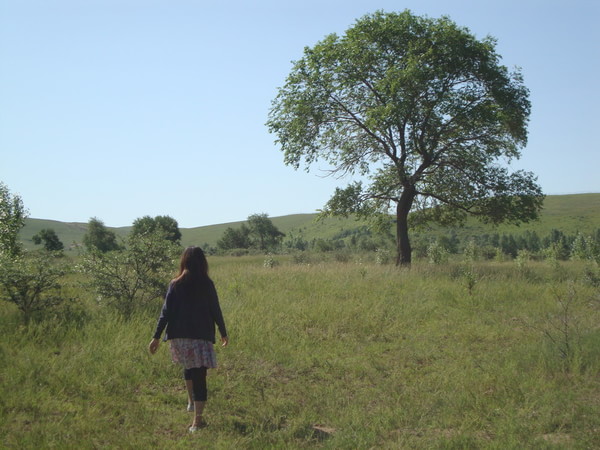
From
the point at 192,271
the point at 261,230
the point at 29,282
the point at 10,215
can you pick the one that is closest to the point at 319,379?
the point at 192,271

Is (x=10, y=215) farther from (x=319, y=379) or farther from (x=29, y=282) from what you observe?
(x=319, y=379)

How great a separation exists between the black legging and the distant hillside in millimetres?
74173

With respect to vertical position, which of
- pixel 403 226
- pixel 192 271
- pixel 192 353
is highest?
pixel 403 226

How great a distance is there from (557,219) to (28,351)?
114 meters

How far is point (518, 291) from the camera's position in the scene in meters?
13.2

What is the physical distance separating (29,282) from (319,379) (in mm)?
5745

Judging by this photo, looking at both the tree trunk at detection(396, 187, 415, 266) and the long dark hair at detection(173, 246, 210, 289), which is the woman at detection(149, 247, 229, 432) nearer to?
the long dark hair at detection(173, 246, 210, 289)

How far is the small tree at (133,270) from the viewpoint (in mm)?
9492

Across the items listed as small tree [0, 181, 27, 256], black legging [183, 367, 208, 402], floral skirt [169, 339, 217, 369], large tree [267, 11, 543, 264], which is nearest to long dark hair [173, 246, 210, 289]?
floral skirt [169, 339, 217, 369]

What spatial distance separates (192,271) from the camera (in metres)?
5.79

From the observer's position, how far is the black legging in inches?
219

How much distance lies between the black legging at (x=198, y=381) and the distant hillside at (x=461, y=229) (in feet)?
243

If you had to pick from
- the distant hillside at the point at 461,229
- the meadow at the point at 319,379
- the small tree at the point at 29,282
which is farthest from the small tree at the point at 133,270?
the distant hillside at the point at 461,229

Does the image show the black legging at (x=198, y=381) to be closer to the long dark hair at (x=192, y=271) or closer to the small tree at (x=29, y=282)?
the long dark hair at (x=192, y=271)
